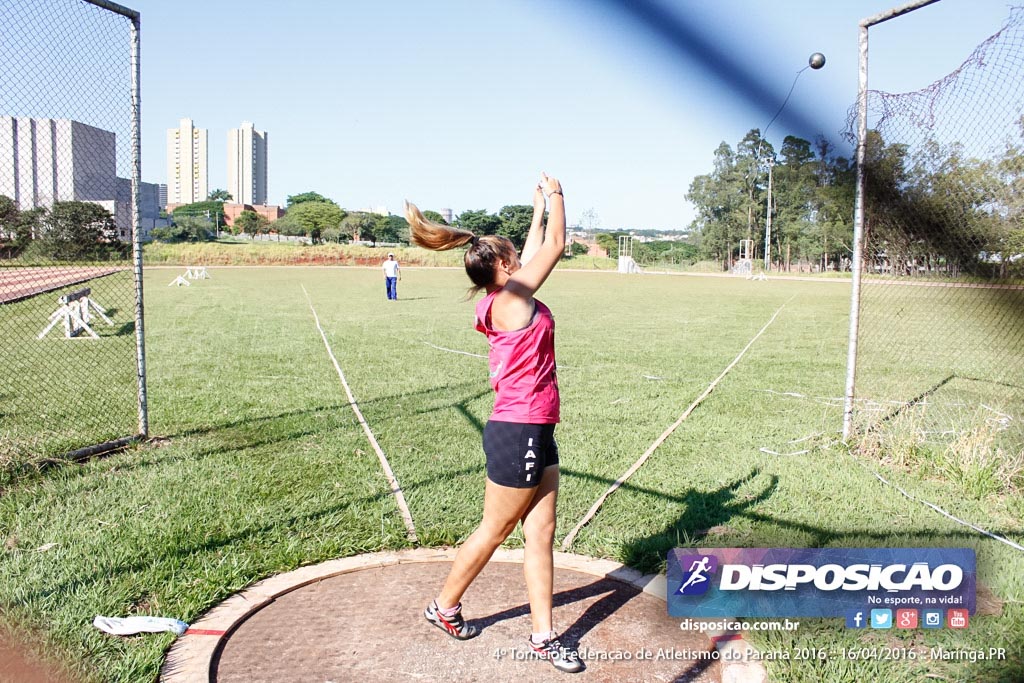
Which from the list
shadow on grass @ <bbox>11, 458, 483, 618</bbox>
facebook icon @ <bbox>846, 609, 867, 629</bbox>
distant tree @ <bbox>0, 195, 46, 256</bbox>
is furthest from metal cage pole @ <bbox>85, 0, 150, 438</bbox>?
facebook icon @ <bbox>846, 609, 867, 629</bbox>

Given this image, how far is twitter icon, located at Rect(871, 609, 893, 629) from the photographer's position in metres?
3.84

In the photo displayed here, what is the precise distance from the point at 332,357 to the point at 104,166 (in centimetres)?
677

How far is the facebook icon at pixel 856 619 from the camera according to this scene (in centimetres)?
387

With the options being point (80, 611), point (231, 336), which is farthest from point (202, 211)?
point (80, 611)

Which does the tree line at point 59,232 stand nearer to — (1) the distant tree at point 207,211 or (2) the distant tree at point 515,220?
(2) the distant tree at point 515,220

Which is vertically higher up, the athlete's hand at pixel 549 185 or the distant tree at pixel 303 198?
the distant tree at pixel 303 198

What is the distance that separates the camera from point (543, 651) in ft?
11.6

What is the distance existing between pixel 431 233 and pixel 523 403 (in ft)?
2.64

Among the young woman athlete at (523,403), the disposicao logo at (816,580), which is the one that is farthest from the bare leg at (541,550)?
the disposicao logo at (816,580)

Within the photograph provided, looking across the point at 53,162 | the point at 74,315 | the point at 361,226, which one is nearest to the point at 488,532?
the point at 53,162

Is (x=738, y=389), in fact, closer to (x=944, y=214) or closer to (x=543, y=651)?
(x=543, y=651)

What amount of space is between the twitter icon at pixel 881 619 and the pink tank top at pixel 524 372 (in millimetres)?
1863

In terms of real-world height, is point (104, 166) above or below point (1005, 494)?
above

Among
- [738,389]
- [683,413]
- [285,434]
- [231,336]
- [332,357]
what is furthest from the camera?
[231,336]
